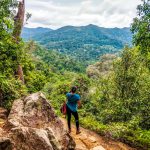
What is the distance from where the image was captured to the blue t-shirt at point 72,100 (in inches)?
480

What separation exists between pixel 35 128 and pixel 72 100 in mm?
3162

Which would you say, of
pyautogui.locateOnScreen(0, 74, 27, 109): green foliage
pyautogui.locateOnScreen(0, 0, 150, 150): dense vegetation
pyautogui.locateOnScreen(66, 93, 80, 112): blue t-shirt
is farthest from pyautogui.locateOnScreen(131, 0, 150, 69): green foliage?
pyautogui.locateOnScreen(0, 74, 27, 109): green foliage

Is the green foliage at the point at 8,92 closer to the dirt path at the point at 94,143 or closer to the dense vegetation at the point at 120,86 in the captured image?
the dense vegetation at the point at 120,86

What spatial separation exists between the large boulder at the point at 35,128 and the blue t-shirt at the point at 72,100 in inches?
35.0

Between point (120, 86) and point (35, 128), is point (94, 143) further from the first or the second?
point (120, 86)

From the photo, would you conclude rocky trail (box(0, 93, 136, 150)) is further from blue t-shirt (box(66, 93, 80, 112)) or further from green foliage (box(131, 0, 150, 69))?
green foliage (box(131, 0, 150, 69))

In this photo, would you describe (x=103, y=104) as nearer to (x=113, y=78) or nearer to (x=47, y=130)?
(x=113, y=78)

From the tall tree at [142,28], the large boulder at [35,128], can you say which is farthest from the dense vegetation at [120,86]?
the large boulder at [35,128]

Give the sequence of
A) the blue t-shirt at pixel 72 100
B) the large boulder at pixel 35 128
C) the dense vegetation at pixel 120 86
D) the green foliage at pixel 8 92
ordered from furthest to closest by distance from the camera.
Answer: the green foliage at pixel 8 92 → the dense vegetation at pixel 120 86 → the blue t-shirt at pixel 72 100 → the large boulder at pixel 35 128

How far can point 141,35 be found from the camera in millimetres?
13867

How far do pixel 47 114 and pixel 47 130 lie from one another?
213cm

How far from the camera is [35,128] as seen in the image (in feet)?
30.7

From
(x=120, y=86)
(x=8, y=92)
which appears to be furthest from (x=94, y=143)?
(x=120, y=86)

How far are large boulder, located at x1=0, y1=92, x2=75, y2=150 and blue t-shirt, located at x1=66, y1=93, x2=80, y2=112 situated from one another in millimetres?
889
